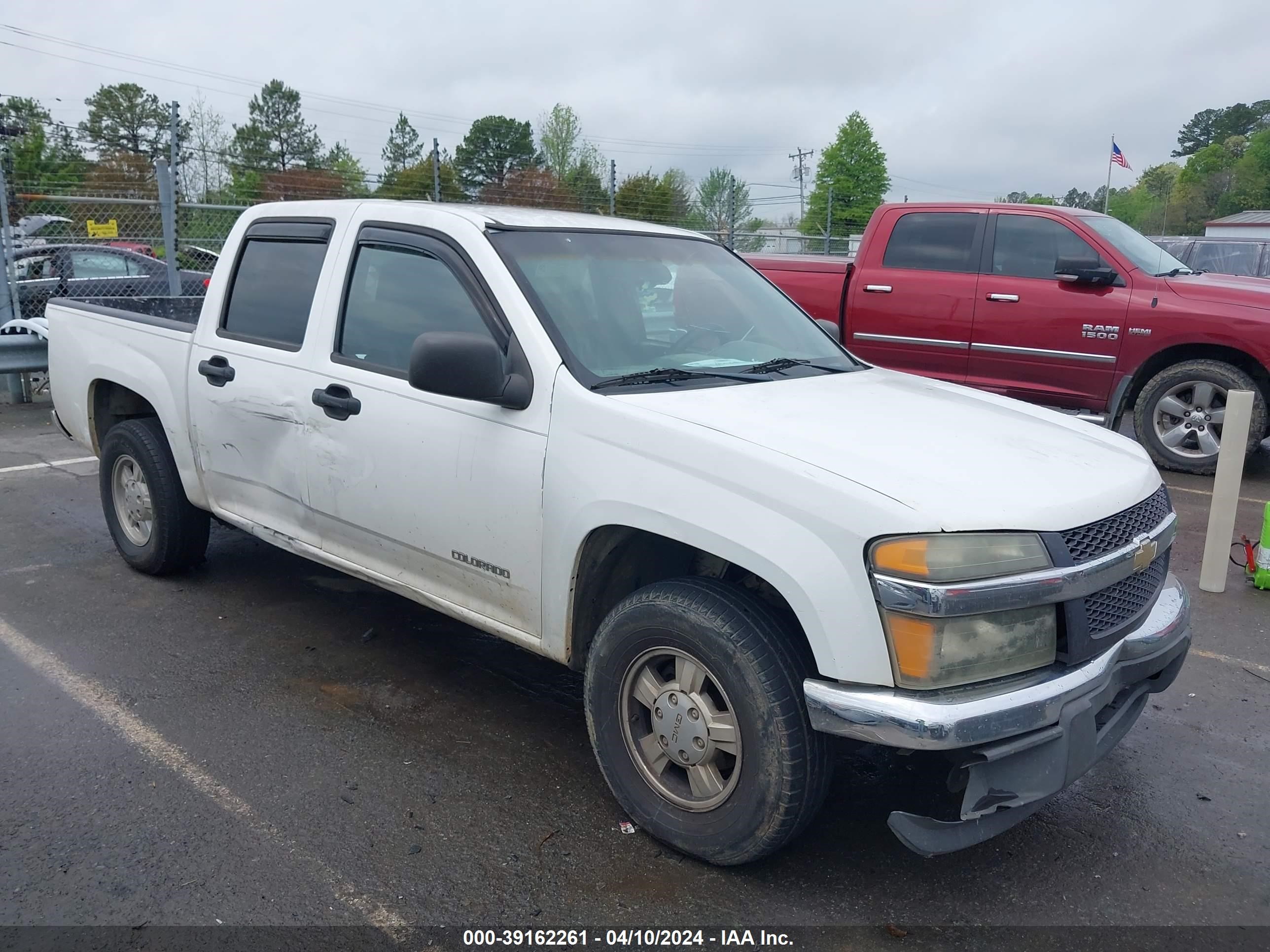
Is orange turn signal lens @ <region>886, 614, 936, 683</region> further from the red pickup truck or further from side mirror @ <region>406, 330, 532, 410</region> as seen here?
the red pickup truck

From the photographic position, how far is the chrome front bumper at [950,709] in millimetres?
2469

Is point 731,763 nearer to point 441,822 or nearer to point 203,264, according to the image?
point 441,822

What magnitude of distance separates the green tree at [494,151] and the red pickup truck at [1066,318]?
23999 mm

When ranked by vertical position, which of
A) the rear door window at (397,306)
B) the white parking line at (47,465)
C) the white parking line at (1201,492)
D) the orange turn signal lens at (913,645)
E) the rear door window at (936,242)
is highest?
the rear door window at (936,242)

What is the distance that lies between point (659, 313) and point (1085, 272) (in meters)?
5.37

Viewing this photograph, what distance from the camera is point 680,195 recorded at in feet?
84.7

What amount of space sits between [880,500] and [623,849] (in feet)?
4.38

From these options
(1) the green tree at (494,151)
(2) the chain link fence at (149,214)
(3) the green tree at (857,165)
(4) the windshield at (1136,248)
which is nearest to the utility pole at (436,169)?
(2) the chain link fence at (149,214)

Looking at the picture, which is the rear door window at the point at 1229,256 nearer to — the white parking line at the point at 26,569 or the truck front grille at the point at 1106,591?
the truck front grille at the point at 1106,591

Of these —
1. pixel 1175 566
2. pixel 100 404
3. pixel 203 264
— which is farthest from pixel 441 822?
pixel 203 264

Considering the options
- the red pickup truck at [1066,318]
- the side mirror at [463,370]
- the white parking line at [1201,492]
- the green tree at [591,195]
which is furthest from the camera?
the green tree at [591,195]

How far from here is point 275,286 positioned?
4465mm

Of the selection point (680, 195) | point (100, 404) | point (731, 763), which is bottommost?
point (731, 763)

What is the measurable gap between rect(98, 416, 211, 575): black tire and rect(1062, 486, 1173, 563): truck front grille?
404cm
